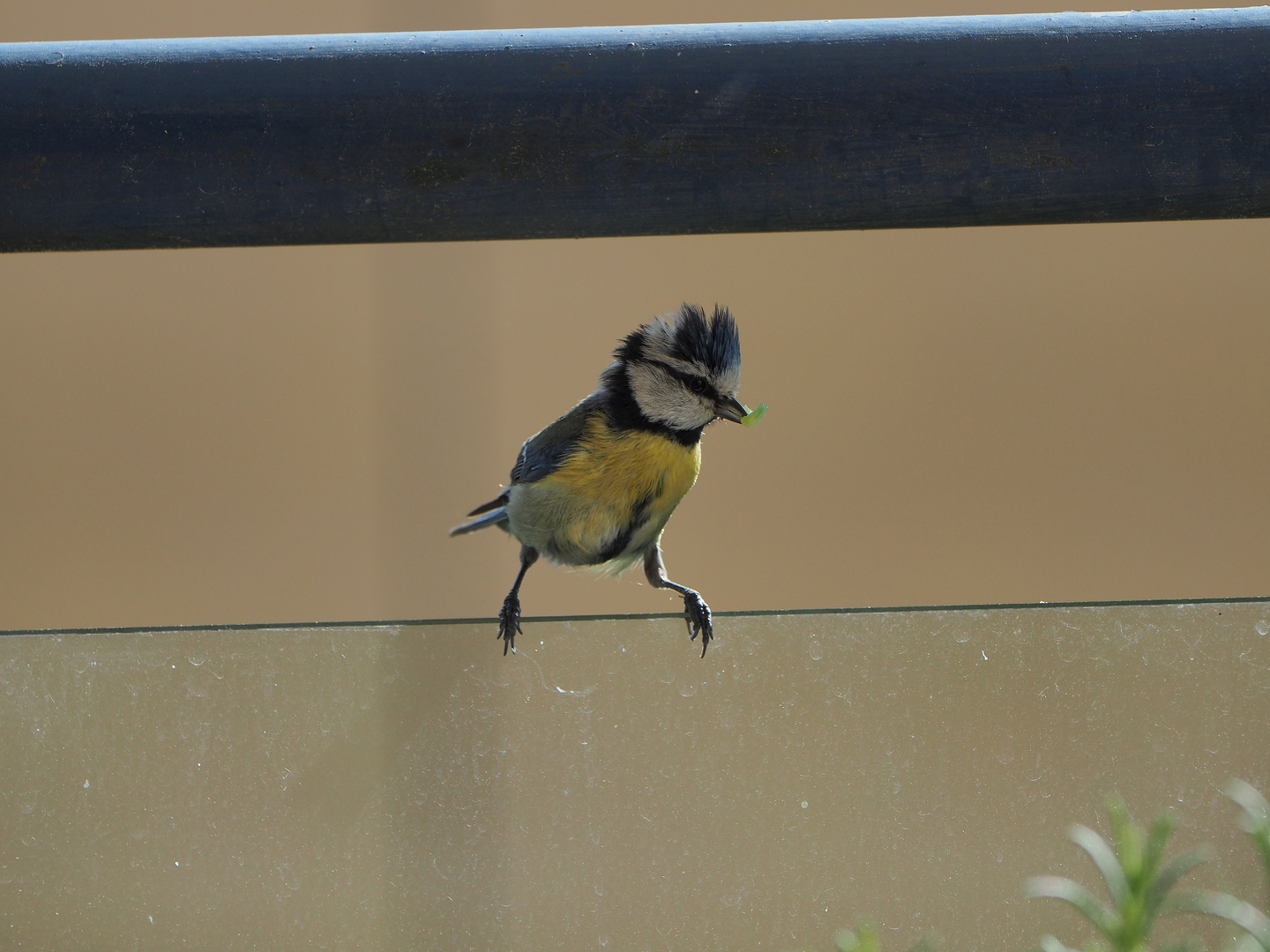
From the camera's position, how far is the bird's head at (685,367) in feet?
4.29

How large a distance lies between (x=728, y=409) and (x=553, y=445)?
28 centimetres

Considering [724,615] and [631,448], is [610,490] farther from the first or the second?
[724,615]

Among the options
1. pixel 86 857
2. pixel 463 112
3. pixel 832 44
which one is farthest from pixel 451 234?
pixel 86 857

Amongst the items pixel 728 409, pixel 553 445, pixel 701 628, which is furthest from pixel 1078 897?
pixel 553 445

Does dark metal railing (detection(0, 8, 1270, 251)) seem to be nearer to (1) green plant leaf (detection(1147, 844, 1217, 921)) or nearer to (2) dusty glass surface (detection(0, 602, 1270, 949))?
(2) dusty glass surface (detection(0, 602, 1270, 949))

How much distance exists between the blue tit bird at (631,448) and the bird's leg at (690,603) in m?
0.01

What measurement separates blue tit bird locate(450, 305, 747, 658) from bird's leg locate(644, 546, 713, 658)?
1cm

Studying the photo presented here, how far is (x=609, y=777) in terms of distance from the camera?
715 mm

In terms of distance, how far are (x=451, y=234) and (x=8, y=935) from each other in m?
0.57

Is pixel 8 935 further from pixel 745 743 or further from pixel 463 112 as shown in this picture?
pixel 463 112

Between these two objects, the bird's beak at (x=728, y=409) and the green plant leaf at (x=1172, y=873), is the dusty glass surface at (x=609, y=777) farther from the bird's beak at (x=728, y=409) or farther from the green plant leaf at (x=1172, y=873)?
the bird's beak at (x=728, y=409)

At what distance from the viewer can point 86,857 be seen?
71cm

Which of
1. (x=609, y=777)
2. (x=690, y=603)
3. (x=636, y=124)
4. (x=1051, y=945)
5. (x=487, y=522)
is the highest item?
(x=636, y=124)

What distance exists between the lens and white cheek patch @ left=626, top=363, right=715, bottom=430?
1369 millimetres
